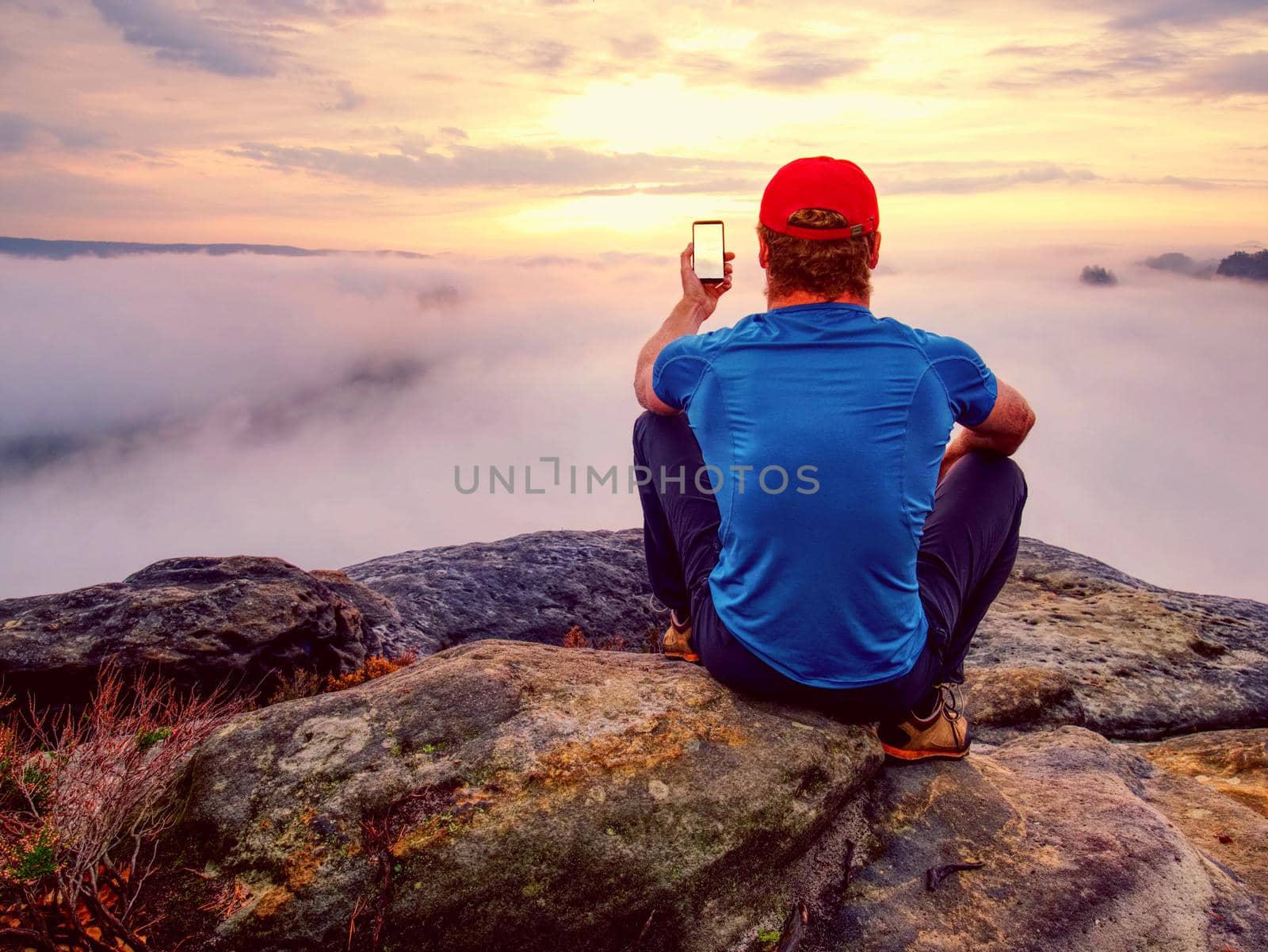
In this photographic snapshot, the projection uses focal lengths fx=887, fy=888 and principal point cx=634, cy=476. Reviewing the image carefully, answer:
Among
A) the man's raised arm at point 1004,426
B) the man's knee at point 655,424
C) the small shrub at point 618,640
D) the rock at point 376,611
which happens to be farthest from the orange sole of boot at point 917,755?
the rock at point 376,611

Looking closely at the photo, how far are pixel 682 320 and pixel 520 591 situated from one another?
5.43 metres

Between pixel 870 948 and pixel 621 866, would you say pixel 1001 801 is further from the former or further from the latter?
pixel 621 866

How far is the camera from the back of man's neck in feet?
12.8

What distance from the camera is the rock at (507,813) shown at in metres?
3.31

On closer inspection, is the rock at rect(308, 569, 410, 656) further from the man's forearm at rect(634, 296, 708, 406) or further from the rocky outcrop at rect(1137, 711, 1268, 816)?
the rocky outcrop at rect(1137, 711, 1268, 816)

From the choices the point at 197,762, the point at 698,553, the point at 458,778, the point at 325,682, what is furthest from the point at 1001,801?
the point at 325,682

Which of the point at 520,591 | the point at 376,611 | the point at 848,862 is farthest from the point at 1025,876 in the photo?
the point at 376,611

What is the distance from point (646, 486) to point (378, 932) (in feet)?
8.63

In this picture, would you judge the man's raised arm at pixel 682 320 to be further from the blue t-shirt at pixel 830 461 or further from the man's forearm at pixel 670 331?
the blue t-shirt at pixel 830 461

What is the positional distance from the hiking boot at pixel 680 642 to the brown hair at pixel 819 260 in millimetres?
2192

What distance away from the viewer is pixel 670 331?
4770 millimetres

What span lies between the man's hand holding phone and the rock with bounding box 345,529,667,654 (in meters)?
4.96

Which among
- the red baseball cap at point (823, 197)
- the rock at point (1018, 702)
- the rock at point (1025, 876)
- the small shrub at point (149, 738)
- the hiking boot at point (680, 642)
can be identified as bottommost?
the rock at point (1018, 702)

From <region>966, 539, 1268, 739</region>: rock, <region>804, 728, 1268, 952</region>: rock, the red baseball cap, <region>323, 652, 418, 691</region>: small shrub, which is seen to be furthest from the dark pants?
<region>323, 652, 418, 691</region>: small shrub
